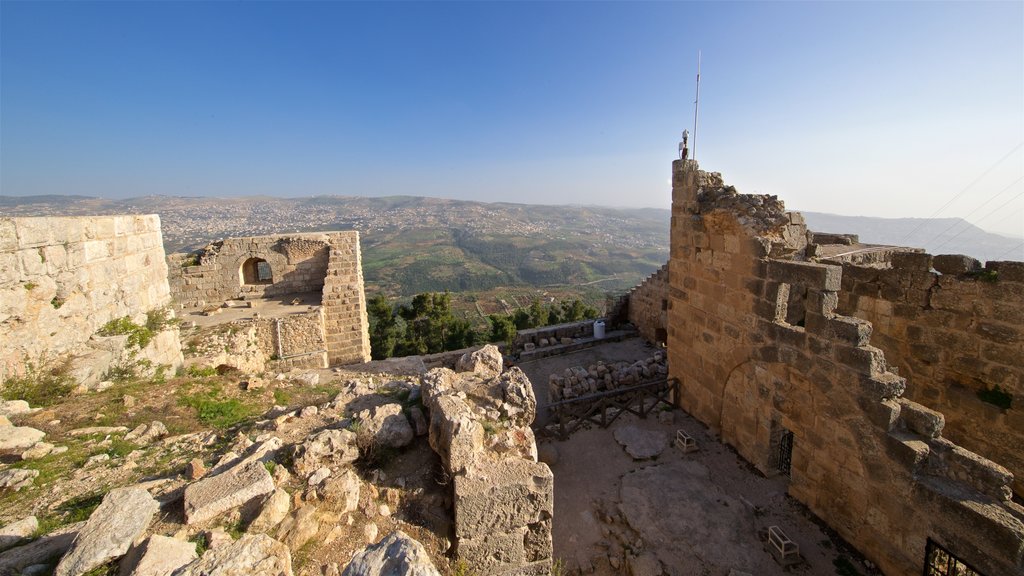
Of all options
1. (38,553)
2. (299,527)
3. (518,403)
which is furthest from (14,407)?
(518,403)

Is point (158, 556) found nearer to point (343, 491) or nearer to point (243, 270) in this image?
point (343, 491)

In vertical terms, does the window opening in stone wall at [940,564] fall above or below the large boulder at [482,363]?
below

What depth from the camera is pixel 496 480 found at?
3.55 meters

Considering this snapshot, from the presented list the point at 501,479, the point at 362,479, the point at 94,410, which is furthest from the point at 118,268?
the point at 501,479

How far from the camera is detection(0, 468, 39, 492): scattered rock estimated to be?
10.8ft

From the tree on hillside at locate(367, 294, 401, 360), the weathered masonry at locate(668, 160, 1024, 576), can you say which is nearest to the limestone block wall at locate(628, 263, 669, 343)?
the weathered masonry at locate(668, 160, 1024, 576)

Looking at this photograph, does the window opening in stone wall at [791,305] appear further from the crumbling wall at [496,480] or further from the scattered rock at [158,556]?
the scattered rock at [158,556]

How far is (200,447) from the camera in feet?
13.5

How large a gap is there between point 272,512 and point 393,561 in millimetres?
1133

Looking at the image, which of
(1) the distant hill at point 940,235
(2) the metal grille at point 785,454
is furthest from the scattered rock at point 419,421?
(1) the distant hill at point 940,235

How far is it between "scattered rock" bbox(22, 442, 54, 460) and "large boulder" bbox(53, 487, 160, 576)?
1686mm

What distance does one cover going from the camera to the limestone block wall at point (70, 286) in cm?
468

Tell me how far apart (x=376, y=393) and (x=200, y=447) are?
173cm

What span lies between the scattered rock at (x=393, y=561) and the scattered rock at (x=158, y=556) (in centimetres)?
93
